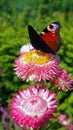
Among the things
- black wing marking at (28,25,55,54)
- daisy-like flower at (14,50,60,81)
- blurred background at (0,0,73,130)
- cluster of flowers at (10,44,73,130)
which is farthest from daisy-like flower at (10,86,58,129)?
blurred background at (0,0,73,130)

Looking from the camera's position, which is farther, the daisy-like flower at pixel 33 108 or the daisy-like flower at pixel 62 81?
the daisy-like flower at pixel 62 81

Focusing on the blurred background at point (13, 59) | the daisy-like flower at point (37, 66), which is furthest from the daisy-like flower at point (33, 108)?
the blurred background at point (13, 59)

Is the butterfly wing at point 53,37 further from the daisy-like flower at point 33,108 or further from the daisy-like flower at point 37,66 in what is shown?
the daisy-like flower at point 33,108

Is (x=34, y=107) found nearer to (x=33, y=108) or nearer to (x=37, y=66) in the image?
(x=33, y=108)

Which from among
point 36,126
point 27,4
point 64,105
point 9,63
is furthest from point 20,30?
point 36,126

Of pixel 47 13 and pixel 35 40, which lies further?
pixel 47 13

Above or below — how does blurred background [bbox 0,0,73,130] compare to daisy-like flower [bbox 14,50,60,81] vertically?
below

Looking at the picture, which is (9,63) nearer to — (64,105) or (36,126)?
(64,105)

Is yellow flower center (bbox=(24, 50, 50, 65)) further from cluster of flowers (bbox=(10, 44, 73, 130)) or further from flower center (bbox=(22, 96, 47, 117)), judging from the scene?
flower center (bbox=(22, 96, 47, 117))
